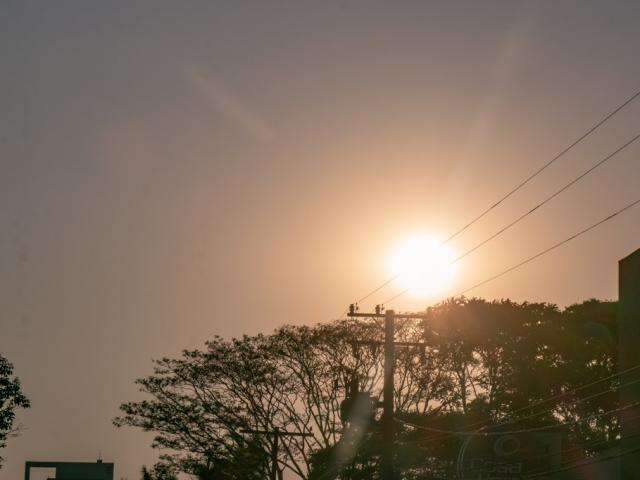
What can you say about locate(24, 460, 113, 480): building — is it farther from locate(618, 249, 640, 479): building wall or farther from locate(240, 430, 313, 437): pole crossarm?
locate(618, 249, 640, 479): building wall

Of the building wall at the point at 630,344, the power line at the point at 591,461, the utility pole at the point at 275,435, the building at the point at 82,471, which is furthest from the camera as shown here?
the building at the point at 82,471

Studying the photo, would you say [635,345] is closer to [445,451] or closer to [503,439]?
[503,439]

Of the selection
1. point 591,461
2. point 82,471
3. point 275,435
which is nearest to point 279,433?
point 275,435

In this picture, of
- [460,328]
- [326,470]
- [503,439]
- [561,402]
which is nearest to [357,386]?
[326,470]

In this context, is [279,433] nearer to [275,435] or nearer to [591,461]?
[275,435]

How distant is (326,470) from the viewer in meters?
55.8

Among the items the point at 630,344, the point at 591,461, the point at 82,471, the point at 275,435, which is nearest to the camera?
the point at 630,344

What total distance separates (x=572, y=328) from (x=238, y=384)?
2363cm

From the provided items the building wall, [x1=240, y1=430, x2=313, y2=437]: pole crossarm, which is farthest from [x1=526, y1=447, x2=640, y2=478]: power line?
[x1=240, y1=430, x2=313, y2=437]: pole crossarm

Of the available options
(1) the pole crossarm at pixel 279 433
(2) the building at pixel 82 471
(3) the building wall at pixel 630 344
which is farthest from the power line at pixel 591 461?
(2) the building at pixel 82 471

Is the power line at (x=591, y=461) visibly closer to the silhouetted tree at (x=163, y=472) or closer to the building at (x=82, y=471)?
the silhouetted tree at (x=163, y=472)

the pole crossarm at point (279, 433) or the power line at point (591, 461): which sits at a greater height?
the pole crossarm at point (279, 433)

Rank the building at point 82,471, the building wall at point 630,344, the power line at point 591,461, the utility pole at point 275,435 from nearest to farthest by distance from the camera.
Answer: the power line at point 591,461, the building wall at point 630,344, the utility pole at point 275,435, the building at point 82,471

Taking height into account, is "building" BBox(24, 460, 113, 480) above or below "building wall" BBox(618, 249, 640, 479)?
above
